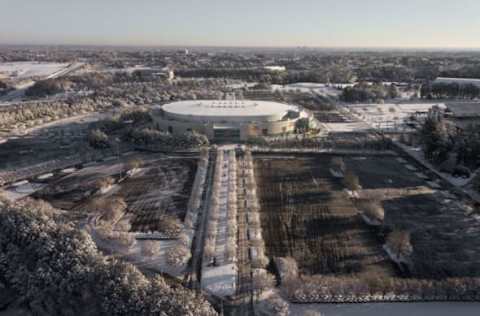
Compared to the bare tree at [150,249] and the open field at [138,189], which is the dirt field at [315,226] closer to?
the bare tree at [150,249]

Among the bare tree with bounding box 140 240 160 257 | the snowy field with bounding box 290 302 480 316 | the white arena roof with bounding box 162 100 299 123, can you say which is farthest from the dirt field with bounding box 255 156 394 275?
the white arena roof with bounding box 162 100 299 123

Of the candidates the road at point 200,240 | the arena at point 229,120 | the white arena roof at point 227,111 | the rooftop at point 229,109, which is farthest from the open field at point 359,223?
the rooftop at point 229,109

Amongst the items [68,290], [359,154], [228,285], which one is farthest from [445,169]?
[68,290]

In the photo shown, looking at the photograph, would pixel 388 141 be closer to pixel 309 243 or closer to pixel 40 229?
pixel 309 243

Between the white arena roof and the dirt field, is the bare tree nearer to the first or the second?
the dirt field

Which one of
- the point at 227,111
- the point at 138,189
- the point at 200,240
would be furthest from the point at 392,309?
the point at 227,111

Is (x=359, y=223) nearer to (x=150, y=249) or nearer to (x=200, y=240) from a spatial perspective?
(x=200, y=240)

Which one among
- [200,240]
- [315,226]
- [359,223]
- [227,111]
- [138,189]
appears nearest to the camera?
[200,240]
